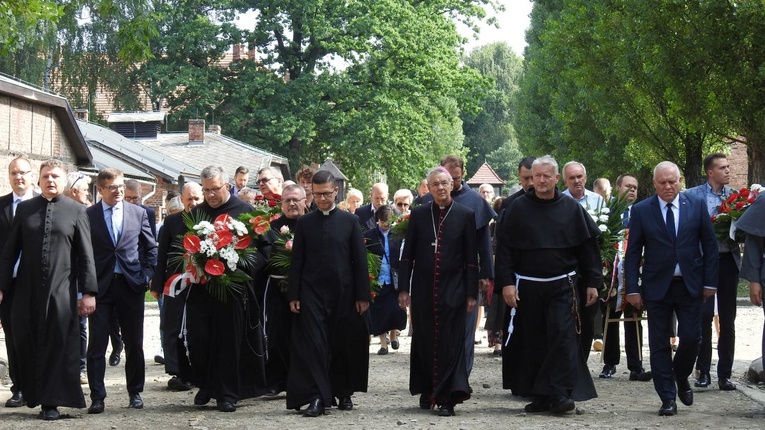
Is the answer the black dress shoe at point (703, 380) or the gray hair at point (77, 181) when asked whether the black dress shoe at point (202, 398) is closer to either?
the gray hair at point (77, 181)

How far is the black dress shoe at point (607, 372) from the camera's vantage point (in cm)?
1254

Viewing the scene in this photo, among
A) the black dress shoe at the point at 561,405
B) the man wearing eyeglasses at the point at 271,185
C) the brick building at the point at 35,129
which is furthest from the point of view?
the brick building at the point at 35,129

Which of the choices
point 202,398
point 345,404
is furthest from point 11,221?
point 345,404

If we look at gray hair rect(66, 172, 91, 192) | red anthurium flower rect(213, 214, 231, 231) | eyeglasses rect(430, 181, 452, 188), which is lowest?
red anthurium flower rect(213, 214, 231, 231)

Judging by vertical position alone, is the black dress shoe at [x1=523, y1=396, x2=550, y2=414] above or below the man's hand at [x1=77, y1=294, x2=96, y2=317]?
below

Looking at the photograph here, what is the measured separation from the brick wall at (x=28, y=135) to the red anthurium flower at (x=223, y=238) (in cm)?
2324

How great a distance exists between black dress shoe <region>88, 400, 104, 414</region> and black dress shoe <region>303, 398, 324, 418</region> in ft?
5.74

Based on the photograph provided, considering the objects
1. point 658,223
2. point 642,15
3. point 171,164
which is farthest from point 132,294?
point 171,164

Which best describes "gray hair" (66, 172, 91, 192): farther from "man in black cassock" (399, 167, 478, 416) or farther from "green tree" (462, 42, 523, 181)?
"green tree" (462, 42, 523, 181)

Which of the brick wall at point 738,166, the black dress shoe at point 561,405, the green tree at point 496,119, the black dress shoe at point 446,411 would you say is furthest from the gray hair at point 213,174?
the green tree at point 496,119

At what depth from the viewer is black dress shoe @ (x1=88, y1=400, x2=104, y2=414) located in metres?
10.2

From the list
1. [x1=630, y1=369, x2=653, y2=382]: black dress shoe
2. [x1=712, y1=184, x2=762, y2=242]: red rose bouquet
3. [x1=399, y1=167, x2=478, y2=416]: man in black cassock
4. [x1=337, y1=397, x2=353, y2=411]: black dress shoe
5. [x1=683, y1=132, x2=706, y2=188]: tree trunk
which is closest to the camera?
[x1=399, y1=167, x2=478, y2=416]: man in black cassock

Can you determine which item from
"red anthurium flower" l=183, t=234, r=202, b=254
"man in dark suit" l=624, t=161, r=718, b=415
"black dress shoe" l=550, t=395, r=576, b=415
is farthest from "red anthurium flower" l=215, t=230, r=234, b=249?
"man in dark suit" l=624, t=161, r=718, b=415

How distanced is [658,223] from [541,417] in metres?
1.96
